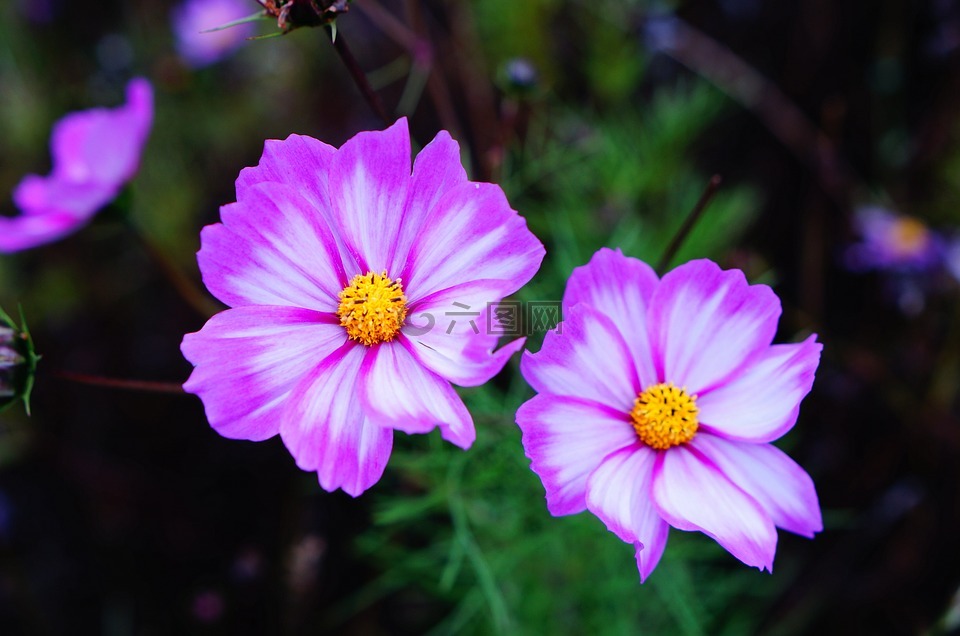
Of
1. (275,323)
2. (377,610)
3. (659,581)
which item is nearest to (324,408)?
(275,323)

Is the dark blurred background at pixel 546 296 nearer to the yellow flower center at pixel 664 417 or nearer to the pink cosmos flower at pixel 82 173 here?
the pink cosmos flower at pixel 82 173

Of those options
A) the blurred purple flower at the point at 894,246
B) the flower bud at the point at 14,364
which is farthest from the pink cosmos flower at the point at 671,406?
the blurred purple flower at the point at 894,246

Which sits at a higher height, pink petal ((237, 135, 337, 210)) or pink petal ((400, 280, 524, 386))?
pink petal ((237, 135, 337, 210))

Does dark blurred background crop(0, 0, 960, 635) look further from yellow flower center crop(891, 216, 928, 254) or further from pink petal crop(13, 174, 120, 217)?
pink petal crop(13, 174, 120, 217)

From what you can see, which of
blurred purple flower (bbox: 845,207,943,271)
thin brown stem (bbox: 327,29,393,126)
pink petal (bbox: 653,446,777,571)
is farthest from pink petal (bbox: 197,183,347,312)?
blurred purple flower (bbox: 845,207,943,271)

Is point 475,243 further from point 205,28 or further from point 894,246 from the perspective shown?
point 205,28
